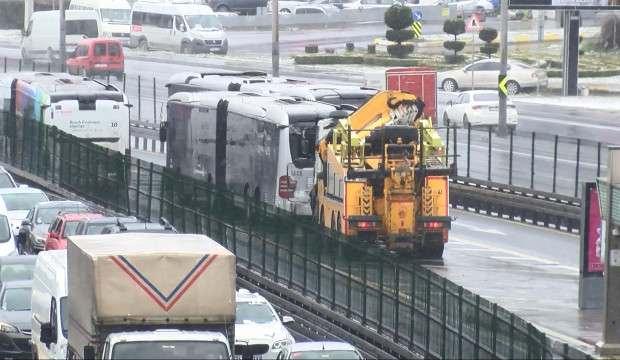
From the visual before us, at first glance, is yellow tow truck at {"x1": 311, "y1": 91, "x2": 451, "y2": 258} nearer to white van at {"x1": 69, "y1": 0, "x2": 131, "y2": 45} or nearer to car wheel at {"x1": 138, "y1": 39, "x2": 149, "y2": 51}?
car wheel at {"x1": 138, "y1": 39, "x2": 149, "y2": 51}

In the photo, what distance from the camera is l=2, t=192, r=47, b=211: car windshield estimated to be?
39812 mm

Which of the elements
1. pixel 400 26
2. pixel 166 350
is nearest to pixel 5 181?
pixel 166 350

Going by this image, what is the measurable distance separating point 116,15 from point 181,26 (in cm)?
804

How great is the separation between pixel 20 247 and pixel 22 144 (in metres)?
12.3

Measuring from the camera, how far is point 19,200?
40.1 meters

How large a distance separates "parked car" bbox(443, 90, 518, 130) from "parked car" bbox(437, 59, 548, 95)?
1334 centimetres

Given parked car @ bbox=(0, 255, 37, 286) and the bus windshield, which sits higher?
the bus windshield

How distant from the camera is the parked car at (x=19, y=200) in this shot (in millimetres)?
39406

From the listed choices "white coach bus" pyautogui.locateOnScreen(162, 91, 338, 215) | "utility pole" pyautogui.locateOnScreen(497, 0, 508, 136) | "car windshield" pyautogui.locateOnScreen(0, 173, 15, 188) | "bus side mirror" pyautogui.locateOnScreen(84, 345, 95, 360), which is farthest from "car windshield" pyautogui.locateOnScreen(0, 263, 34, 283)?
"utility pole" pyautogui.locateOnScreen(497, 0, 508, 136)

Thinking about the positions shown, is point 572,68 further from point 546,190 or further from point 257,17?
point 257,17

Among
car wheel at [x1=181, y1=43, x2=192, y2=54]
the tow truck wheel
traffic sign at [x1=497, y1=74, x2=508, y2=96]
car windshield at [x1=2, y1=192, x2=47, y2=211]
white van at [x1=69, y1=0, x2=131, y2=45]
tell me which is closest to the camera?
the tow truck wheel

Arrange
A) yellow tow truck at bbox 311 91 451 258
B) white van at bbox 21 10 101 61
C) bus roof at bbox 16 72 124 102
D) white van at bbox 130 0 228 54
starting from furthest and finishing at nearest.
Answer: white van at bbox 130 0 228 54, white van at bbox 21 10 101 61, bus roof at bbox 16 72 124 102, yellow tow truck at bbox 311 91 451 258

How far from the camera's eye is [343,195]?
34.5 metres

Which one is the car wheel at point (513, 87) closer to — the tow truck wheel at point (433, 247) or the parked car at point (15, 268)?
the tow truck wheel at point (433, 247)
